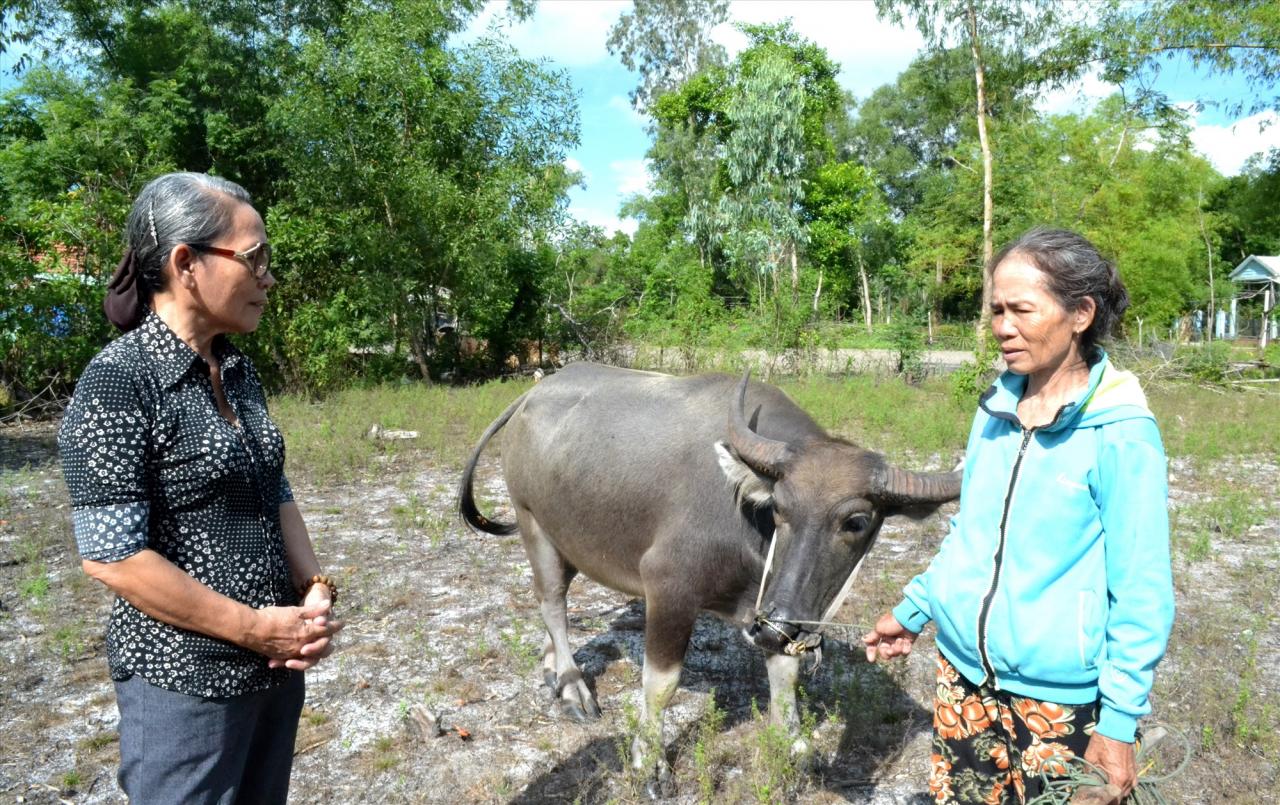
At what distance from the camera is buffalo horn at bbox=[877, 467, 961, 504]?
3.18 metres

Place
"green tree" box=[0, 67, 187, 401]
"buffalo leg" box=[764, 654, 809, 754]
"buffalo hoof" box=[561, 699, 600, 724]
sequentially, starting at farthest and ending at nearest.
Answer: "green tree" box=[0, 67, 187, 401] → "buffalo hoof" box=[561, 699, 600, 724] → "buffalo leg" box=[764, 654, 809, 754]

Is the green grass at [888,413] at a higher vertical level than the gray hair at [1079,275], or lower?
lower

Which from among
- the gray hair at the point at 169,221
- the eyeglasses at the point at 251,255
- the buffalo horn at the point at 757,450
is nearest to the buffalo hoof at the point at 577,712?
the buffalo horn at the point at 757,450

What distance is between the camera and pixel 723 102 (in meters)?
30.5

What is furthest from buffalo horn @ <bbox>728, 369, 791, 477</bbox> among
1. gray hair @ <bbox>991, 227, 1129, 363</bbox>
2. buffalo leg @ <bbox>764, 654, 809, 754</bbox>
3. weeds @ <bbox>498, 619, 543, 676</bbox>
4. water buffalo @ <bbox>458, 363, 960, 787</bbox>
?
weeds @ <bbox>498, 619, 543, 676</bbox>

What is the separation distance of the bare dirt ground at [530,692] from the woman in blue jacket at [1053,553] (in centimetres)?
150

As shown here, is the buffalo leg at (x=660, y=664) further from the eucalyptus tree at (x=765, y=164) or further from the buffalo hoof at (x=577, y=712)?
the eucalyptus tree at (x=765, y=164)

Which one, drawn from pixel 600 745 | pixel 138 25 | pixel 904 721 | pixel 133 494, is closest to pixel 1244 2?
pixel 904 721

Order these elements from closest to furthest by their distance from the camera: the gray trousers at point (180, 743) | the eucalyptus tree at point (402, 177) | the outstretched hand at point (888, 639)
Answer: the gray trousers at point (180, 743) → the outstretched hand at point (888, 639) → the eucalyptus tree at point (402, 177)

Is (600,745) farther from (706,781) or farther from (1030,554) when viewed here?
(1030,554)

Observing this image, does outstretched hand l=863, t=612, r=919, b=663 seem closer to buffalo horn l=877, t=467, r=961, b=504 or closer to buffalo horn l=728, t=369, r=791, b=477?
buffalo horn l=877, t=467, r=961, b=504

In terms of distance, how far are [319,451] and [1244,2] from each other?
1639 centimetres

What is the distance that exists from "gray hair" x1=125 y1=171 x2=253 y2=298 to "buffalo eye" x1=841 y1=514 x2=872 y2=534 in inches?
92.5

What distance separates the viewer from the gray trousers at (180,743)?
6.07ft
